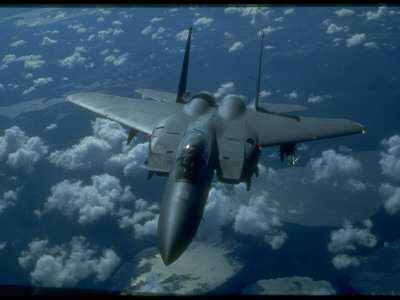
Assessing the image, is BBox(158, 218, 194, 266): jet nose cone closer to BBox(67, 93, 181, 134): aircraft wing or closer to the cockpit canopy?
the cockpit canopy

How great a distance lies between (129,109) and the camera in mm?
20469

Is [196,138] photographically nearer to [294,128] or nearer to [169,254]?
[169,254]

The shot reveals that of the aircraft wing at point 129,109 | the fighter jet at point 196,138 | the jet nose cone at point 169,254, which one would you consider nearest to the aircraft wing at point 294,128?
the fighter jet at point 196,138

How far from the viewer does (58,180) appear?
72.5 m

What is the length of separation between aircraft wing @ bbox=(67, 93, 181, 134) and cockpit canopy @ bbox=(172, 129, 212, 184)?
5.40 metres

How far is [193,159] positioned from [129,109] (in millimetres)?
10719

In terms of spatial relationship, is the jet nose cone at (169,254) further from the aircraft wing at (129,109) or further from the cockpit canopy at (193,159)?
the aircraft wing at (129,109)

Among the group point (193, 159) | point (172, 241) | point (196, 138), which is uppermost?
point (196, 138)

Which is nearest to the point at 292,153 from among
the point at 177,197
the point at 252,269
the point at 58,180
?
the point at 177,197

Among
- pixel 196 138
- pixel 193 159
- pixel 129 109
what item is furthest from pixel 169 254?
pixel 129 109

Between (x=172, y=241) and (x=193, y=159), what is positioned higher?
(x=193, y=159)

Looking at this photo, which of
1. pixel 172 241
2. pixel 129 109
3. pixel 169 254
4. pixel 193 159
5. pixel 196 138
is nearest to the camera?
pixel 169 254

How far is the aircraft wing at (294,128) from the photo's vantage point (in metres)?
16.7

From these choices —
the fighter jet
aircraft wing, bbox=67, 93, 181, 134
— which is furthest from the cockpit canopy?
aircraft wing, bbox=67, 93, 181, 134
